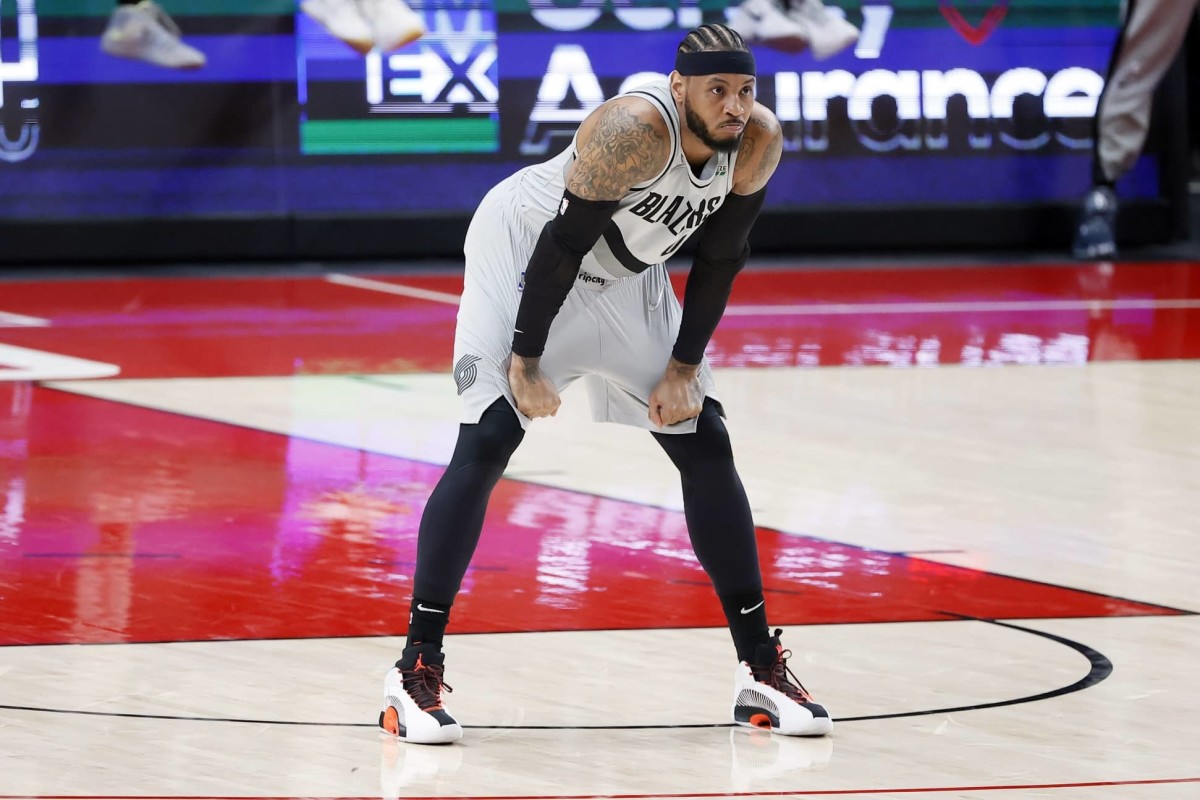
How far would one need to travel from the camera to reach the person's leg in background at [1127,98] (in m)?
13.2

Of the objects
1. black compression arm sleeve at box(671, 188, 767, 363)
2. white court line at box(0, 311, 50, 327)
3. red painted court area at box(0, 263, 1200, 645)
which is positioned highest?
black compression arm sleeve at box(671, 188, 767, 363)

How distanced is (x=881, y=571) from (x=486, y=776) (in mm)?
2075

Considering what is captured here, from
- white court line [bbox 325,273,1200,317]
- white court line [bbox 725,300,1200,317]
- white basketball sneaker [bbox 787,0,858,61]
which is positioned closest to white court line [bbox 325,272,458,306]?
white court line [bbox 325,273,1200,317]

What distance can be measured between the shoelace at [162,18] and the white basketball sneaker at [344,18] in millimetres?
819

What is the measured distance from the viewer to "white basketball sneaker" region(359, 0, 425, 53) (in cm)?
1291

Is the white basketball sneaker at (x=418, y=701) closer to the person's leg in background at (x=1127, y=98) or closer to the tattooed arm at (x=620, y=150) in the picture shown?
the tattooed arm at (x=620, y=150)

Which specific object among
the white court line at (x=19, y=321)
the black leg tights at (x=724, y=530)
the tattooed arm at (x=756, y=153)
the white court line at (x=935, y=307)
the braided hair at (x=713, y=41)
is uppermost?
the braided hair at (x=713, y=41)

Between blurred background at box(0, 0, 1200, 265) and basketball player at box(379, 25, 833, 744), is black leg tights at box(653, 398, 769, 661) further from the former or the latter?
blurred background at box(0, 0, 1200, 265)

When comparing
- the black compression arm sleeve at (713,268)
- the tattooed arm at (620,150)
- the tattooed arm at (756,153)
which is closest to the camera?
the tattooed arm at (620,150)

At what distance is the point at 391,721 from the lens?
158 inches

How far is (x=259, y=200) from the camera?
43.2ft

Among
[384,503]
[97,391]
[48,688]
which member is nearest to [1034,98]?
[97,391]

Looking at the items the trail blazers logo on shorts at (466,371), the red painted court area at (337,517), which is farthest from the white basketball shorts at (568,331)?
the red painted court area at (337,517)

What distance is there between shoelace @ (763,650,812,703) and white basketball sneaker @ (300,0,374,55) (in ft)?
30.9
